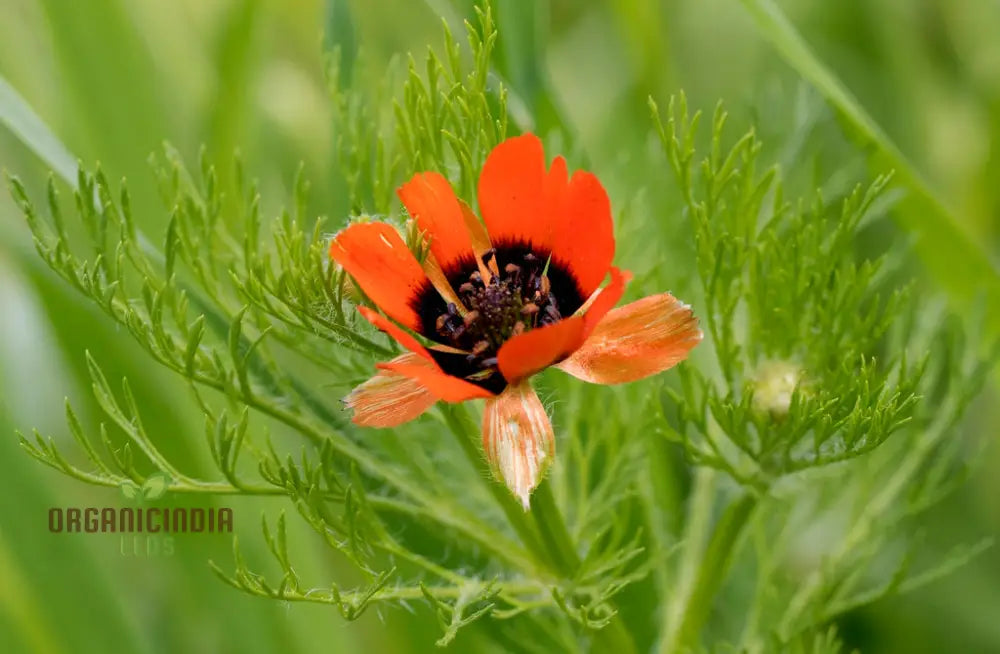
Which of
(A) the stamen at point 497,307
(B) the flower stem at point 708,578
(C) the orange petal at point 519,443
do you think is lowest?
(B) the flower stem at point 708,578

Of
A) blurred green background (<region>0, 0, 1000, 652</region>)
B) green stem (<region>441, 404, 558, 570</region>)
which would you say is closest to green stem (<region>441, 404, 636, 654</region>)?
green stem (<region>441, 404, 558, 570</region>)

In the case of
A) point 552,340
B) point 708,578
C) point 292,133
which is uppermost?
point 292,133

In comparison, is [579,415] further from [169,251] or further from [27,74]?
[27,74]

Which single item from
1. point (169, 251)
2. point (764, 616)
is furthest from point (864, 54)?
point (169, 251)

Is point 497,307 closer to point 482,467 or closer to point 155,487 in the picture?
point 482,467

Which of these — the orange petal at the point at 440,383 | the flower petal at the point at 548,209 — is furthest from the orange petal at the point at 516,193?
the orange petal at the point at 440,383

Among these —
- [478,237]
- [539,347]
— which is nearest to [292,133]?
[478,237]

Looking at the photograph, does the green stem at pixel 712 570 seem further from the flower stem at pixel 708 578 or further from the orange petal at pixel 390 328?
the orange petal at pixel 390 328
